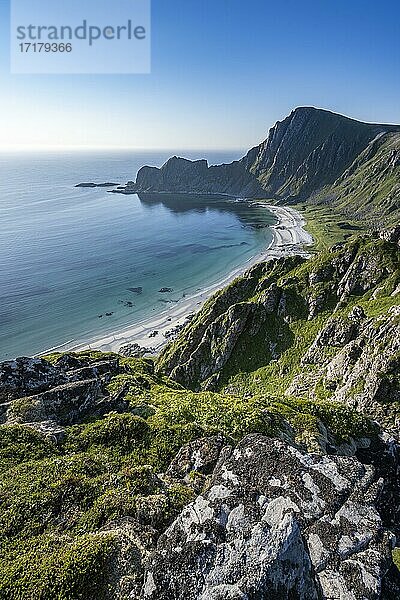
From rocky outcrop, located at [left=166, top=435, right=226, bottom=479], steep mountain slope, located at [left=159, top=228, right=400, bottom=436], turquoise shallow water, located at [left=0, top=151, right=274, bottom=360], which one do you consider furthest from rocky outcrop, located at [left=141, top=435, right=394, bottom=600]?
turquoise shallow water, located at [left=0, top=151, right=274, bottom=360]

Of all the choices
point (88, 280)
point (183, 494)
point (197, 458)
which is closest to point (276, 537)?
point (183, 494)

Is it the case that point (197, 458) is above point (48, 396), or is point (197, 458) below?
above

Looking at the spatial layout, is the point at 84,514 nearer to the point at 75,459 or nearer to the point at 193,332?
the point at 75,459

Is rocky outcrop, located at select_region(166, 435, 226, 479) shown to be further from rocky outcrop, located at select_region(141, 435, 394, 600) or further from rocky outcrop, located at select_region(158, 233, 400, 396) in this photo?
rocky outcrop, located at select_region(158, 233, 400, 396)

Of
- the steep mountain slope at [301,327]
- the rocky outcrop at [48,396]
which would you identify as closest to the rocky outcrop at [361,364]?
the steep mountain slope at [301,327]

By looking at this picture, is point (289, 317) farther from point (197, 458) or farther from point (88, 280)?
point (88, 280)

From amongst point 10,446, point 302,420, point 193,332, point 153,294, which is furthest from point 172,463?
point 153,294

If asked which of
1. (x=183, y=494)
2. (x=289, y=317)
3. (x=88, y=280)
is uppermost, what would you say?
(x=183, y=494)
